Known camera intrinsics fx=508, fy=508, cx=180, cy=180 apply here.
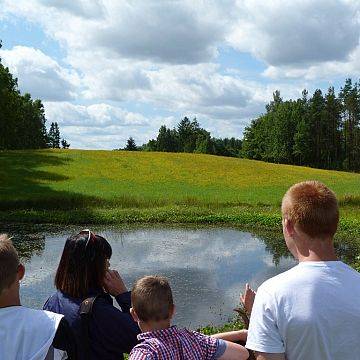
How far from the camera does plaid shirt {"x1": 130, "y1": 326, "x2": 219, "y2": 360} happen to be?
8.46ft

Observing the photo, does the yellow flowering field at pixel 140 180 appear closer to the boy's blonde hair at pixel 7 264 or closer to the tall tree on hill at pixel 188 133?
the boy's blonde hair at pixel 7 264

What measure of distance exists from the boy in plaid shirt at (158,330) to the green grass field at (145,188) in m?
22.9

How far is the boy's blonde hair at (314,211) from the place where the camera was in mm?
2428

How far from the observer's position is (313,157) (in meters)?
89.9

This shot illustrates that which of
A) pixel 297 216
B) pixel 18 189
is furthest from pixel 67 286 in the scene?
pixel 18 189

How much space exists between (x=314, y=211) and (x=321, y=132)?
89.1 metres

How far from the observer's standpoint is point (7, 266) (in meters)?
2.68

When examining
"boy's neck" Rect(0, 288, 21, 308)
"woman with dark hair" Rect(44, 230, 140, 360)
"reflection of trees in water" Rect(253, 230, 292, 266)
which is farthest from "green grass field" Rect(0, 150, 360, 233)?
"boy's neck" Rect(0, 288, 21, 308)

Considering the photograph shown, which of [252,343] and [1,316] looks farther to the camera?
[1,316]

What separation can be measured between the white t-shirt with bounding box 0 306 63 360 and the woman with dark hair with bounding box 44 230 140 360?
0.35 meters

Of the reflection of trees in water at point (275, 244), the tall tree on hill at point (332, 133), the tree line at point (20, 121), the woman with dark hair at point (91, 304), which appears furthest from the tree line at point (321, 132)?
the woman with dark hair at point (91, 304)

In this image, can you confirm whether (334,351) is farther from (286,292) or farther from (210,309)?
(210,309)

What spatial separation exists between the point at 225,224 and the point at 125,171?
23946 mm

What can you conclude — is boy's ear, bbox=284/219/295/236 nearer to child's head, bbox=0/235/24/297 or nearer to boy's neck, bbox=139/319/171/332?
boy's neck, bbox=139/319/171/332
